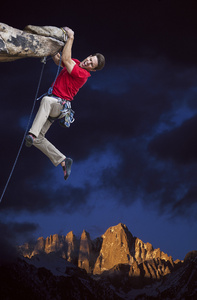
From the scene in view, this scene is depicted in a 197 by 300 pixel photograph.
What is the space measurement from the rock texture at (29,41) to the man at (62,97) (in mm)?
409

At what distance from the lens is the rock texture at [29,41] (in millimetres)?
11023

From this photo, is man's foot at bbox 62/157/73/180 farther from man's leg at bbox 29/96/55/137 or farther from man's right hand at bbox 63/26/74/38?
man's right hand at bbox 63/26/74/38

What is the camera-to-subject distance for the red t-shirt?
10.9 meters

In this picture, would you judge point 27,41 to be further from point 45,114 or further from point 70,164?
point 70,164

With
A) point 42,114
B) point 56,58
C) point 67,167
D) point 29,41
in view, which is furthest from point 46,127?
point 29,41

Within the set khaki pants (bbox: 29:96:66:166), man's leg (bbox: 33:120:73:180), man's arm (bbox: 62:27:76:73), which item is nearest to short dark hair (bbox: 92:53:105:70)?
man's arm (bbox: 62:27:76:73)

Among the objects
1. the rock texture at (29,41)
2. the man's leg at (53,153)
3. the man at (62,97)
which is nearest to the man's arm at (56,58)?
the man at (62,97)

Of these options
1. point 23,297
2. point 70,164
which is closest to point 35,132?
point 70,164

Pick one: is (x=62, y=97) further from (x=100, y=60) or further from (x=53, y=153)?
(x=53, y=153)

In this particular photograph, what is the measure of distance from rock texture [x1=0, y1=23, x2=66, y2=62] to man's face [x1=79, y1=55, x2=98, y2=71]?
0.89 metres

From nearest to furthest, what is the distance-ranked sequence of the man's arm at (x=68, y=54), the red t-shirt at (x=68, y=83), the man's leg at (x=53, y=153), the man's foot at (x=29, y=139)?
1. the man's arm at (x=68, y=54)
2. the man's foot at (x=29, y=139)
3. the red t-shirt at (x=68, y=83)
4. the man's leg at (x=53, y=153)

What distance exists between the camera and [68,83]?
36.3ft

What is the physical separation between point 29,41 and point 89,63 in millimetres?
2036

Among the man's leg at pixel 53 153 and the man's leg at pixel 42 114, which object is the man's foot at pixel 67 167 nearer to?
the man's leg at pixel 53 153
